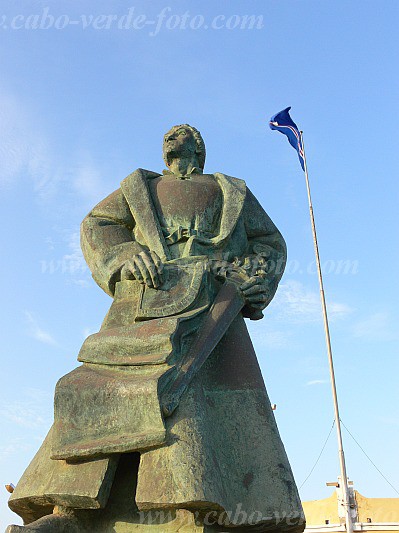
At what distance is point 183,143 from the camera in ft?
19.0

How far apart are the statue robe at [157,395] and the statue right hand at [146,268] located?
106 mm

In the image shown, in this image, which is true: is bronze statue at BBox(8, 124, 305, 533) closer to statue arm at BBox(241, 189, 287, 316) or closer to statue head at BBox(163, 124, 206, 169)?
statue arm at BBox(241, 189, 287, 316)

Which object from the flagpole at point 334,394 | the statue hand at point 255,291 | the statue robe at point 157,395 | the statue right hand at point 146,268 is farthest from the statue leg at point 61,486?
the flagpole at point 334,394

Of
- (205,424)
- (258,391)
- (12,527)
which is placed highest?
(258,391)

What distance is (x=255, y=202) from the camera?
18.9 ft

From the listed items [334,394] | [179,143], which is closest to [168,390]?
[179,143]

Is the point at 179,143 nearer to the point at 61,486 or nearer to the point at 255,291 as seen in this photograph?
the point at 255,291

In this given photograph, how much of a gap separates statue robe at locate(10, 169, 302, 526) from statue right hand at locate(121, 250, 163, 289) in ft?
0.35

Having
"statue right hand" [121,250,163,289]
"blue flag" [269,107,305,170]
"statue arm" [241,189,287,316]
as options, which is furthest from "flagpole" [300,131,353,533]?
"statue right hand" [121,250,163,289]

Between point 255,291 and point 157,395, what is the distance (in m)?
1.30

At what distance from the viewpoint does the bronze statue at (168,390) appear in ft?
13.3

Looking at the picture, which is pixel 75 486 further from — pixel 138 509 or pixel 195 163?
pixel 195 163

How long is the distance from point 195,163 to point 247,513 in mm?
2879

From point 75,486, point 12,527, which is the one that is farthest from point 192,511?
point 12,527
